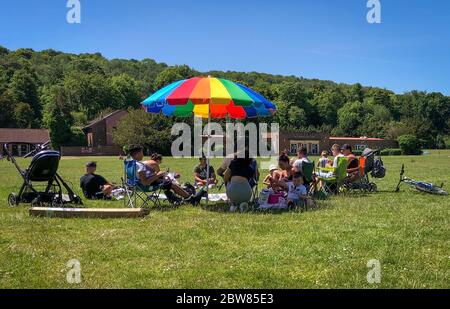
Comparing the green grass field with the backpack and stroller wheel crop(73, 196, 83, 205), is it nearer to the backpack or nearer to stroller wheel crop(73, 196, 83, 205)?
stroller wheel crop(73, 196, 83, 205)

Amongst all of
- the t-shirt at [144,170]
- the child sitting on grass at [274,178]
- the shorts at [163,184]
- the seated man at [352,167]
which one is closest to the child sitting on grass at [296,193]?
the child sitting on grass at [274,178]

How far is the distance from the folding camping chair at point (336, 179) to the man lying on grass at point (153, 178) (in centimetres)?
383

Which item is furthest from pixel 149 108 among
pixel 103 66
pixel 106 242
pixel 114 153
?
pixel 103 66

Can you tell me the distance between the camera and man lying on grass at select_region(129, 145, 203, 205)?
32.4 feet

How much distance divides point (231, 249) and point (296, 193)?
4.09 m

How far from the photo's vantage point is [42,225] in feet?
26.0

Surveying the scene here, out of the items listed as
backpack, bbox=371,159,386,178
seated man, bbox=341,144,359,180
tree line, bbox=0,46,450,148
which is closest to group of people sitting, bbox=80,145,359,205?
seated man, bbox=341,144,359,180

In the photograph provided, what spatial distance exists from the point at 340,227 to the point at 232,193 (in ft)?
8.87

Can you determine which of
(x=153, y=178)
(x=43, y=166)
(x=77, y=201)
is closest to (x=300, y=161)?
(x=153, y=178)

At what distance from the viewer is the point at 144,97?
11162cm

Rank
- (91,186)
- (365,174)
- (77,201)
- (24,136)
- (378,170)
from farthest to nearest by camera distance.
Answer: (24,136) → (378,170) → (365,174) → (91,186) → (77,201)

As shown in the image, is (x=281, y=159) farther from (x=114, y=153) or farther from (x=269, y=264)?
(x=114, y=153)

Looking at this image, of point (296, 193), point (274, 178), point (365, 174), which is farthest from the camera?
point (365, 174)

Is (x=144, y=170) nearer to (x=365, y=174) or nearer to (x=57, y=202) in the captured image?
(x=57, y=202)
